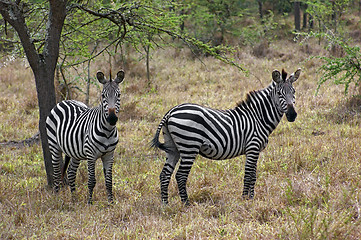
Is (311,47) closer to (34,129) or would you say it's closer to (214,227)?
(34,129)

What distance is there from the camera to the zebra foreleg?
5441 millimetres

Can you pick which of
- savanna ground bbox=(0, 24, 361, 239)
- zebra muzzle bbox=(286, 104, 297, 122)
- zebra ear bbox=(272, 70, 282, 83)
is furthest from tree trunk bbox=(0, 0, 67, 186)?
zebra muzzle bbox=(286, 104, 297, 122)

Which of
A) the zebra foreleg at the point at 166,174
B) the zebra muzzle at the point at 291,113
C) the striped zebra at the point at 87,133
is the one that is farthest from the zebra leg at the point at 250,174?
the striped zebra at the point at 87,133

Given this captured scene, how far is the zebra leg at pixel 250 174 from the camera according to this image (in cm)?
536

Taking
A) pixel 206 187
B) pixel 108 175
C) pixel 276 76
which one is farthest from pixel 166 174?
pixel 276 76

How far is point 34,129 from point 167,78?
6.55m

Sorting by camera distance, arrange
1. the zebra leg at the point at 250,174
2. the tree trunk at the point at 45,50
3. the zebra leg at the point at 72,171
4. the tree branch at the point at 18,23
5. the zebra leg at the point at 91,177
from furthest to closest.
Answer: the zebra leg at the point at 72,171, the tree trunk at the point at 45,50, the tree branch at the point at 18,23, the zebra leg at the point at 91,177, the zebra leg at the point at 250,174

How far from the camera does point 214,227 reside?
4.29 meters

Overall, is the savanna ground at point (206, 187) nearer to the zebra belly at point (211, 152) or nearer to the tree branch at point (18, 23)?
the zebra belly at point (211, 152)

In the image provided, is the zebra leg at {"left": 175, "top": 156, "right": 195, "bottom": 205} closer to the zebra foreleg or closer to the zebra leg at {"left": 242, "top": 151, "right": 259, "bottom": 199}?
the zebra foreleg

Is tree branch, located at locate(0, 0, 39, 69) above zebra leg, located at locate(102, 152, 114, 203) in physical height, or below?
above

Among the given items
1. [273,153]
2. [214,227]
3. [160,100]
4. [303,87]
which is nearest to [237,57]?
[303,87]

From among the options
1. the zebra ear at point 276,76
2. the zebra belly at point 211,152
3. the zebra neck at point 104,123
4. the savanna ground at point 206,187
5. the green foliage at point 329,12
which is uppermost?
the green foliage at point 329,12

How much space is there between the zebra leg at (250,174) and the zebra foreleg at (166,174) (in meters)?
1.04
